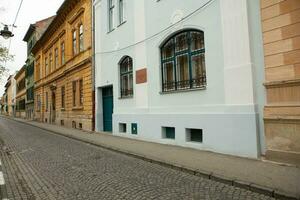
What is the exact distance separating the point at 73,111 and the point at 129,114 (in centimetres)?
966

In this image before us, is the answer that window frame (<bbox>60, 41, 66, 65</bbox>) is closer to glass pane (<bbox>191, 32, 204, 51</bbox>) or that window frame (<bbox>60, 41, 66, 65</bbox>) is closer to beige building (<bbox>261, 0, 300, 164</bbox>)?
glass pane (<bbox>191, 32, 204, 51</bbox>)

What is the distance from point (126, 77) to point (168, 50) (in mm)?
3785

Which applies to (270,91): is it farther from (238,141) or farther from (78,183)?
(78,183)

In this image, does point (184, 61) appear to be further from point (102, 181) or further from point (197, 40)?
point (102, 181)

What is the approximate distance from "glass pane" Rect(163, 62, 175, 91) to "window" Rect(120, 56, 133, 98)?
2892 mm

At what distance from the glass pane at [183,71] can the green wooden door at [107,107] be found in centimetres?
626

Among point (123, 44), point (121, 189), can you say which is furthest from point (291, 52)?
point (123, 44)

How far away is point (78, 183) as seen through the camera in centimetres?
667

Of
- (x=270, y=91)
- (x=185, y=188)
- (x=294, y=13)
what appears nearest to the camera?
(x=185, y=188)

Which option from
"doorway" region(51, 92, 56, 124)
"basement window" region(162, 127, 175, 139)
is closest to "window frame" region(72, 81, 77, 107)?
"doorway" region(51, 92, 56, 124)

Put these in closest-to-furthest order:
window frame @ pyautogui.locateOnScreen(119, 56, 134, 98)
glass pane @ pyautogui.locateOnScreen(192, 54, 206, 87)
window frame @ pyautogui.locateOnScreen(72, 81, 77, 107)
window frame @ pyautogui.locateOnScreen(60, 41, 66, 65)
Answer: glass pane @ pyautogui.locateOnScreen(192, 54, 206, 87), window frame @ pyautogui.locateOnScreen(119, 56, 134, 98), window frame @ pyautogui.locateOnScreen(72, 81, 77, 107), window frame @ pyautogui.locateOnScreen(60, 41, 66, 65)

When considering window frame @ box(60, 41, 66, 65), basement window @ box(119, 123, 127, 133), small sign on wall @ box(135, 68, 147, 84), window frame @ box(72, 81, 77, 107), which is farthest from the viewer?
window frame @ box(60, 41, 66, 65)

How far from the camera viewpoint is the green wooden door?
1717cm

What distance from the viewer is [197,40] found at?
35.2ft
